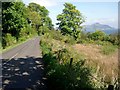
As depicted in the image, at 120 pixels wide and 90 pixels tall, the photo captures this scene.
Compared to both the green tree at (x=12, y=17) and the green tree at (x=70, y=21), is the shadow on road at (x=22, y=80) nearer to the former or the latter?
the green tree at (x=12, y=17)

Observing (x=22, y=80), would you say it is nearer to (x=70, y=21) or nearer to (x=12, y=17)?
(x=12, y=17)

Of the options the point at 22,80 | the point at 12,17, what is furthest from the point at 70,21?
the point at 22,80

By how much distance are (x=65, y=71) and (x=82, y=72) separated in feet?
4.89

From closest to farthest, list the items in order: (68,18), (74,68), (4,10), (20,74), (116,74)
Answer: (116,74) → (74,68) → (20,74) → (4,10) → (68,18)

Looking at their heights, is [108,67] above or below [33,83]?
above

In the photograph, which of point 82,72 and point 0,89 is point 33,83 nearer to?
point 0,89

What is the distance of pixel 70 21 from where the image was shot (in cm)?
8400

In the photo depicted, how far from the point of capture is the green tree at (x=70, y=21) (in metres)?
82.7

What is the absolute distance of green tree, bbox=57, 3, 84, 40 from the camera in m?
82.7

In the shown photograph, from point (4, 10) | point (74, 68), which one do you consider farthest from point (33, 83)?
Answer: point (4, 10)

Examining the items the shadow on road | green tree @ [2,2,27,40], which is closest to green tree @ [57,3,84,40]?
green tree @ [2,2,27,40]

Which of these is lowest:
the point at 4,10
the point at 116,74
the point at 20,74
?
the point at 20,74

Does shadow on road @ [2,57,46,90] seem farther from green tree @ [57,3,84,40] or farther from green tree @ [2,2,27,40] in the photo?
green tree @ [57,3,84,40]

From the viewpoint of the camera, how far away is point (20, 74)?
17156 millimetres
